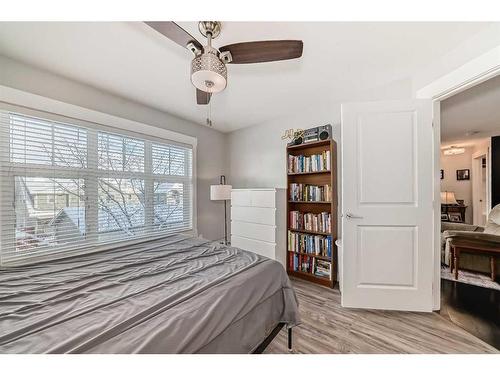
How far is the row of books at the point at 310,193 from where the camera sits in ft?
7.95

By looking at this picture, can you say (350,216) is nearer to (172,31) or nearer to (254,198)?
(254,198)

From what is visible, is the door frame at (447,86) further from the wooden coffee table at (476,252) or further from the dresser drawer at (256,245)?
the dresser drawer at (256,245)

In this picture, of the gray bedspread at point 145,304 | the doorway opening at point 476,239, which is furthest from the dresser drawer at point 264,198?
the doorway opening at point 476,239

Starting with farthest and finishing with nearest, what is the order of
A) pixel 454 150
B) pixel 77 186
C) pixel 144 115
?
1. pixel 454 150
2. pixel 144 115
3. pixel 77 186

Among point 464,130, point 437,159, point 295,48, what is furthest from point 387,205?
point 464,130

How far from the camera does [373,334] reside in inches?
60.9

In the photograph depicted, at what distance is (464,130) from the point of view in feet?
11.6

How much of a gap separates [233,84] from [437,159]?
6.83 ft

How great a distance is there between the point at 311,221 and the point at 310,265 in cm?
57

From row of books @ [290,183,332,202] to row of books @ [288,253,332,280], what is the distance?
2.50ft

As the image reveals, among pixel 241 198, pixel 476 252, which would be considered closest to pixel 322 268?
pixel 241 198

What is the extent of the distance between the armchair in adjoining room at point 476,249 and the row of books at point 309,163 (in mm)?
1992

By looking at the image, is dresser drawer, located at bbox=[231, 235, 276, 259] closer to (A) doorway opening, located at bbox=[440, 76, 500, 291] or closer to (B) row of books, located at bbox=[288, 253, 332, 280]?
(B) row of books, located at bbox=[288, 253, 332, 280]
